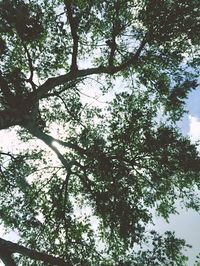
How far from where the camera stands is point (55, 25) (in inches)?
663

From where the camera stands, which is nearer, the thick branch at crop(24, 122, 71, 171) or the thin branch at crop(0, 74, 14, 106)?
the thin branch at crop(0, 74, 14, 106)

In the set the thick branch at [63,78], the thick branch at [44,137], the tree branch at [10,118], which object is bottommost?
the tree branch at [10,118]

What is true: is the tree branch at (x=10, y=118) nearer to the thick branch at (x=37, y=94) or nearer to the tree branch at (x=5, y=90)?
the thick branch at (x=37, y=94)

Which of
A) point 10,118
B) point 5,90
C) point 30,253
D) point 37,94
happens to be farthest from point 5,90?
point 30,253

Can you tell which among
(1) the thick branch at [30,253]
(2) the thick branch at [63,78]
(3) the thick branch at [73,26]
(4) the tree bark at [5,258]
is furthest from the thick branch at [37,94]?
(4) the tree bark at [5,258]

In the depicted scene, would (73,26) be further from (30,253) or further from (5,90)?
(30,253)

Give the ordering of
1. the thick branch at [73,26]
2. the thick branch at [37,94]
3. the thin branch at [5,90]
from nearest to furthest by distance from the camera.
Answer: the thick branch at [37,94] < the thin branch at [5,90] < the thick branch at [73,26]

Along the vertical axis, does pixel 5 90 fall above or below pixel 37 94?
below

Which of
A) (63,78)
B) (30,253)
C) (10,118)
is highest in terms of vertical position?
(63,78)

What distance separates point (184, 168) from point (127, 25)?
6762mm

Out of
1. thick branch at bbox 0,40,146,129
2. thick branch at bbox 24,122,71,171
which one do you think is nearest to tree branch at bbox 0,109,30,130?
thick branch at bbox 0,40,146,129

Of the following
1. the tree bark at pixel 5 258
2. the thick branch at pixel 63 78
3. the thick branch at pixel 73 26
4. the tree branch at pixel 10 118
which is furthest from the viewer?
the thick branch at pixel 73 26

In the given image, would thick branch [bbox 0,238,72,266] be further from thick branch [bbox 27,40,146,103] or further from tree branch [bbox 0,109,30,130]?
thick branch [bbox 27,40,146,103]

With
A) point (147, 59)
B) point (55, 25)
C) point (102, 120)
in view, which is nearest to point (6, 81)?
point (55, 25)
